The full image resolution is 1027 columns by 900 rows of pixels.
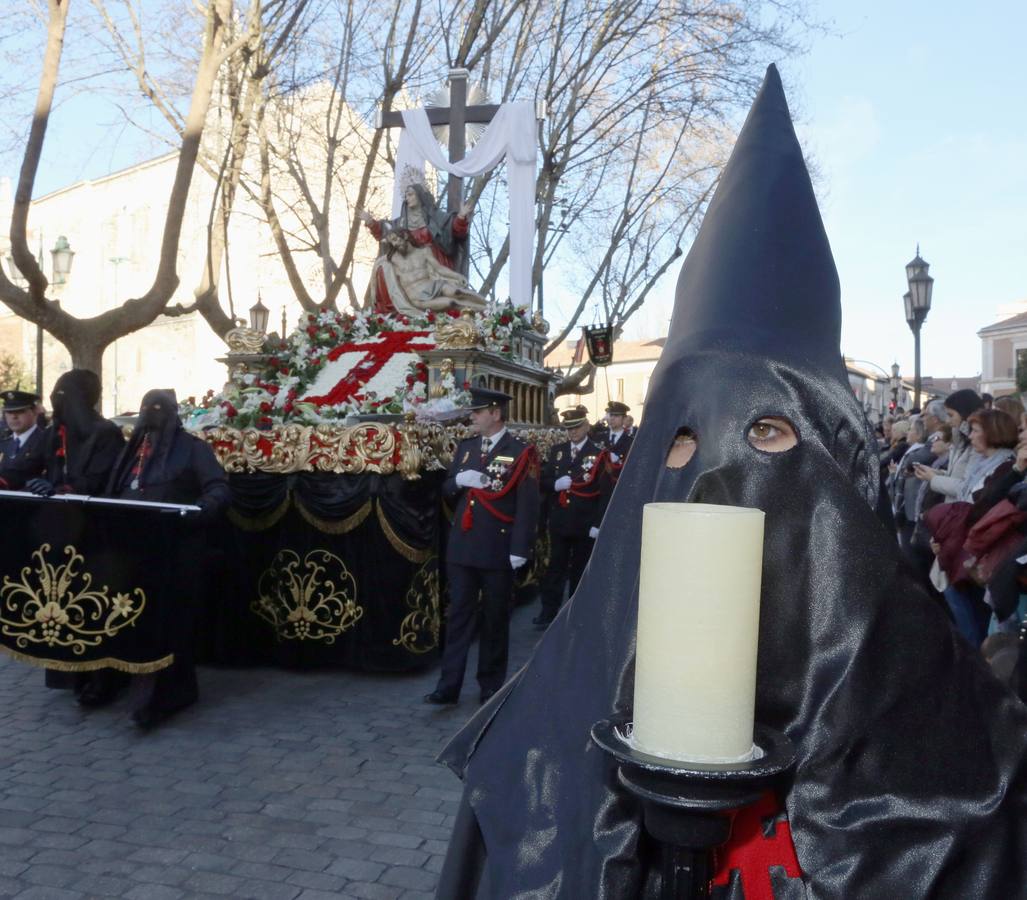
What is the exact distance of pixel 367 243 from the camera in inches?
955

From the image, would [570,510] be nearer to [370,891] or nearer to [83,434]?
[83,434]

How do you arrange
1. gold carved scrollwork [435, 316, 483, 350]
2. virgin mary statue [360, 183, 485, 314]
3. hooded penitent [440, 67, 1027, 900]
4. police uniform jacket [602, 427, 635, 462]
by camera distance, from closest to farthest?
Result: 1. hooded penitent [440, 67, 1027, 900]
2. gold carved scrollwork [435, 316, 483, 350]
3. police uniform jacket [602, 427, 635, 462]
4. virgin mary statue [360, 183, 485, 314]

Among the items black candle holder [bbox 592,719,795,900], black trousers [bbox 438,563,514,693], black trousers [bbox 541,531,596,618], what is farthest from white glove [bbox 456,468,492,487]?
black candle holder [bbox 592,719,795,900]

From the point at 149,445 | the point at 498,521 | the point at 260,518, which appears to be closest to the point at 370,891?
the point at 498,521

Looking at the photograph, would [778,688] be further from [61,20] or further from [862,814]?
[61,20]

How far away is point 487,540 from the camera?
614cm

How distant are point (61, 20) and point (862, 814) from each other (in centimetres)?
1149

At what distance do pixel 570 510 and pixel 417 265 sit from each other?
3454 millimetres

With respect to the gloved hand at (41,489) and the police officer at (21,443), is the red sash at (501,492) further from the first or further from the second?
the police officer at (21,443)

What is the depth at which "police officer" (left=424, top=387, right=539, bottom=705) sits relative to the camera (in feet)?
20.0

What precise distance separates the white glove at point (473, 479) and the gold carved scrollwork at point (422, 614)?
2.48 feet

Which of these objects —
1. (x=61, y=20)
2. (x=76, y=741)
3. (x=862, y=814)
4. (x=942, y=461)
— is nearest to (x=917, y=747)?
(x=862, y=814)

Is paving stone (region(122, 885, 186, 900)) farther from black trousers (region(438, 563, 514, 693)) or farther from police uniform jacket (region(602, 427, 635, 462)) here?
police uniform jacket (region(602, 427, 635, 462))

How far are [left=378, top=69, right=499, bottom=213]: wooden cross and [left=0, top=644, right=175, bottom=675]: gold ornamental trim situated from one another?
10.2 metres
